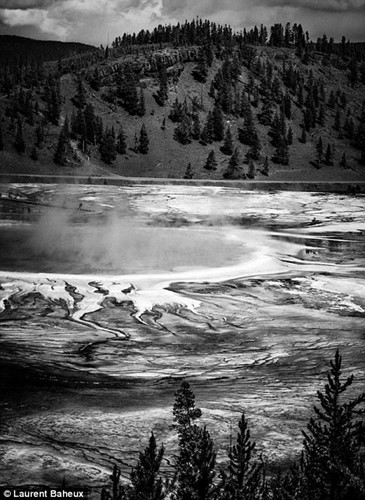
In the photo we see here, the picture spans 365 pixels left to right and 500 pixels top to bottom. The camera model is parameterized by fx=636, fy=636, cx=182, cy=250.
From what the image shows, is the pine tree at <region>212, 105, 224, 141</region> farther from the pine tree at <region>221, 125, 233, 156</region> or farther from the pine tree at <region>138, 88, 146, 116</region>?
the pine tree at <region>138, 88, 146, 116</region>

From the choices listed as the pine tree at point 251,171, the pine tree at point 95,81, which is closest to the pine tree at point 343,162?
the pine tree at point 251,171

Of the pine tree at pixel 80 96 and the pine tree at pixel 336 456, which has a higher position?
the pine tree at pixel 80 96

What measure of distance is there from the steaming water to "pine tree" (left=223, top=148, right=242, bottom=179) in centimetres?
5805

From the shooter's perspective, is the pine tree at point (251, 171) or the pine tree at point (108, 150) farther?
the pine tree at point (251, 171)

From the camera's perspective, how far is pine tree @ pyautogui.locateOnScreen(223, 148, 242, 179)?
98.8m

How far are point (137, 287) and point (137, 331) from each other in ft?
17.4

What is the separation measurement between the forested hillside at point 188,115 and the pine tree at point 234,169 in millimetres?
164

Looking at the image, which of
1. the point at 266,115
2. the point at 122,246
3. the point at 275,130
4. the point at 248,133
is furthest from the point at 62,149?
the point at 122,246

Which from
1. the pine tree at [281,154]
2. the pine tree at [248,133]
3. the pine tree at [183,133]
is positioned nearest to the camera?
the pine tree at [183,133]

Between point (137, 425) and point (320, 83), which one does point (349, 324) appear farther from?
point (320, 83)

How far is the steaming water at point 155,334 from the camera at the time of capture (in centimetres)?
1237

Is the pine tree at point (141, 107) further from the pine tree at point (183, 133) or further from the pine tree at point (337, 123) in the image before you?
the pine tree at point (337, 123)

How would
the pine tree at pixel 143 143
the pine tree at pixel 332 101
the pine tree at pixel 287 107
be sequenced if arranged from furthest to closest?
the pine tree at pixel 332 101, the pine tree at pixel 287 107, the pine tree at pixel 143 143

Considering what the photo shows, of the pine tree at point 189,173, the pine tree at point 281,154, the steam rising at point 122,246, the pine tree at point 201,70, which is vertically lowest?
the steam rising at point 122,246
